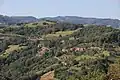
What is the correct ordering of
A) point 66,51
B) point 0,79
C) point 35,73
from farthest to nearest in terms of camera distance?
point 66,51 < point 35,73 < point 0,79

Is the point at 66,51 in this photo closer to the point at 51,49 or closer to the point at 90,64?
the point at 51,49

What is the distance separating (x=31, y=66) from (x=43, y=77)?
3421cm

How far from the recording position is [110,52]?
175 metres

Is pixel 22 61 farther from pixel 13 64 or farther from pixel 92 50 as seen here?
pixel 92 50

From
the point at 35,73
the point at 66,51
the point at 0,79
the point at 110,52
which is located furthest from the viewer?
the point at 66,51

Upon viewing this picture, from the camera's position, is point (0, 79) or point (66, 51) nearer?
point (0, 79)

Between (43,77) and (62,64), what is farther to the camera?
(62,64)

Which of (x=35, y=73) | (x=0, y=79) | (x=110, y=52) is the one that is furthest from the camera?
(x=110, y=52)

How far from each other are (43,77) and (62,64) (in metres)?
17.0

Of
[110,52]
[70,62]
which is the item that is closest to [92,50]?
[110,52]

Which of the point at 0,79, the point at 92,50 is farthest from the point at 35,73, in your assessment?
the point at 92,50

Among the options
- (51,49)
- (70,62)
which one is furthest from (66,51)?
(70,62)

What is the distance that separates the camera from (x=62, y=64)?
539 feet

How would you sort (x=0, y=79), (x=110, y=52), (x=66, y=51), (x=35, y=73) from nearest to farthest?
(x=0, y=79)
(x=35, y=73)
(x=110, y=52)
(x=66, y=51)
